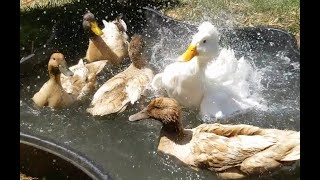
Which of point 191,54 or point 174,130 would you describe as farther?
point 191,54

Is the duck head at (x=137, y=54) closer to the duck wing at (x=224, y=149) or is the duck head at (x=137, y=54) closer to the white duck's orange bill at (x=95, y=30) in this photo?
the white duck's orange bill at (x=95, y=30)

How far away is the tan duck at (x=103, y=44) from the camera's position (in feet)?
16.1

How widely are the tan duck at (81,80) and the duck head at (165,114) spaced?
74 cm

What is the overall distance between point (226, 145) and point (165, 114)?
1.82ft

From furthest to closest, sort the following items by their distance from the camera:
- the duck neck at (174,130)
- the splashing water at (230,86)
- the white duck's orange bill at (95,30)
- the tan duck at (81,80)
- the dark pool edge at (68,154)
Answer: the white duck's orange bill at (95,30) → the tan duck at (81,80) → the splashing water at (230,86) → the duck neck at (174,130) → the dark pool edge at (68,154)

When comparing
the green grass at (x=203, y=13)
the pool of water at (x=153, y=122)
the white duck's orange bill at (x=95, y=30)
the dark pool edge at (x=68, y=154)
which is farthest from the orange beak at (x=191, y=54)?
the green grass at (x=203, y=13)

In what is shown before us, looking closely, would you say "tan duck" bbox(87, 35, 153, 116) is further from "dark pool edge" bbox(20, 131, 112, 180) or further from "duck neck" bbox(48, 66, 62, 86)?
"dark pool edge" bbox(20, 131, 112, 180)

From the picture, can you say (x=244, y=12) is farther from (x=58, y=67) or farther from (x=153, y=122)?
(x=58, y=67)

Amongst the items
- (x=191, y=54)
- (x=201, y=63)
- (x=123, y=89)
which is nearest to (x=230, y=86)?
(x=201, y=63)

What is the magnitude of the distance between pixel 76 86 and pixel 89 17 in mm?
836

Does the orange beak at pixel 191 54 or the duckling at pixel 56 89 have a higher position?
the orange beak at pixel 191 54

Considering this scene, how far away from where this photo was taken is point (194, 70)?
4137 mm

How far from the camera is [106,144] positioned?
3980 millimetres
